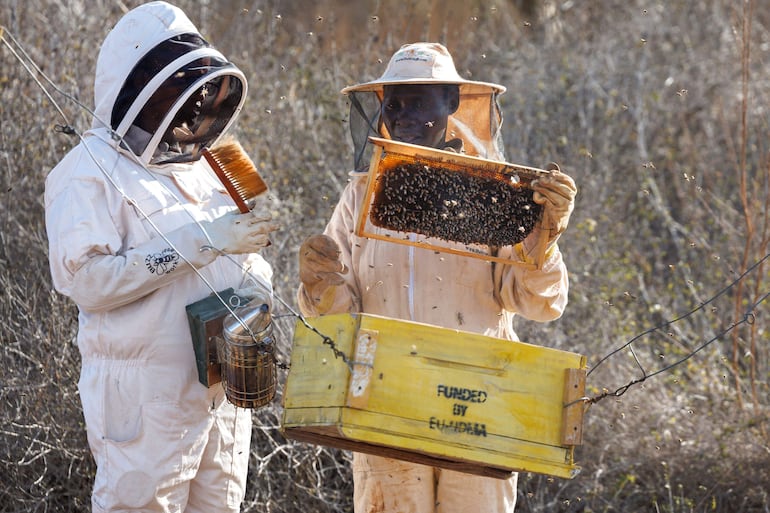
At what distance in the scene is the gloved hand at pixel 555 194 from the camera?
2725 mm

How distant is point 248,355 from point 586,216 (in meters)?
3.83

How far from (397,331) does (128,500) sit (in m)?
1.06

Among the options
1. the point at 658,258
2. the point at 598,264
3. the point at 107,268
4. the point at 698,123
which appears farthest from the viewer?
the point at 698,123

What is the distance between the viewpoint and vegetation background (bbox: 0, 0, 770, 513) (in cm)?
426

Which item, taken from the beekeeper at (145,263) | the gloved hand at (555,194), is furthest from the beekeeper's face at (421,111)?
the beekeeper at (145,263)

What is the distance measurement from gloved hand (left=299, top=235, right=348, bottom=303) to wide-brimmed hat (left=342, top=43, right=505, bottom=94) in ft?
1.88

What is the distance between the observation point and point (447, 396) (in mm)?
2523

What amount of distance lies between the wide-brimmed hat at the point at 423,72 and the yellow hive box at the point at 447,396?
89cm

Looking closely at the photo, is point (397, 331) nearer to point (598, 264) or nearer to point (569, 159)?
point (598, 264)

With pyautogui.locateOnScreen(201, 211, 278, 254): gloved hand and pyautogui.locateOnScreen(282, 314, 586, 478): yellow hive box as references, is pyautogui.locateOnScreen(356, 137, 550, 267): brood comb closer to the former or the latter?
pyautogui.locateOnScreen(201, 211, 278, 254): gloved hand

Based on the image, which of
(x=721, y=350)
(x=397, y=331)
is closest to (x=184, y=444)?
(x=397, y=331)

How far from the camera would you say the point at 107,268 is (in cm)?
276

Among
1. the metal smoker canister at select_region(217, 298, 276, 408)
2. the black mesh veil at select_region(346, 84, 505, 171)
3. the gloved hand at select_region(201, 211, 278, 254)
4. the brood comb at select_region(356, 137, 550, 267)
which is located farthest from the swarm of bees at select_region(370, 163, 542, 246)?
the metal smoker canister at select_region(217, 298, 276, 408)

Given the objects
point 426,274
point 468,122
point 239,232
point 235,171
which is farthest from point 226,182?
point 468,122
